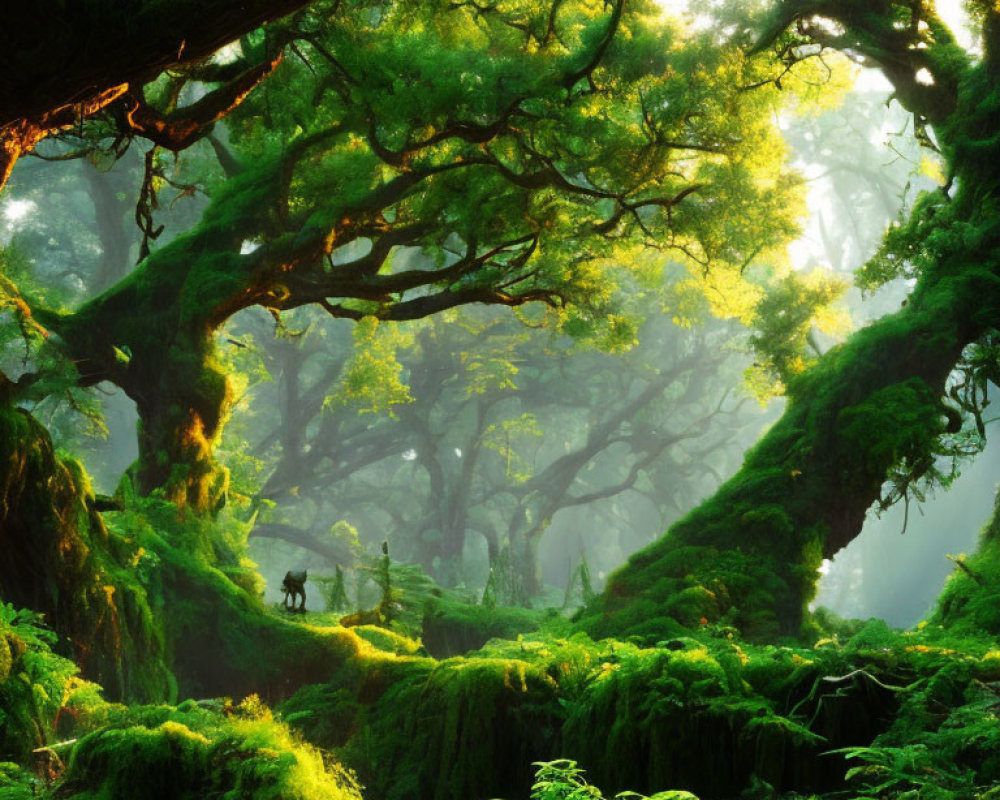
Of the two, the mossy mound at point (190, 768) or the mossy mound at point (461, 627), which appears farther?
the mossy mound at point (461, 627)

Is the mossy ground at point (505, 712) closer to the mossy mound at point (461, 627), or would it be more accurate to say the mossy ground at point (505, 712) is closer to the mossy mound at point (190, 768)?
the mossy mound at point (190, 768)

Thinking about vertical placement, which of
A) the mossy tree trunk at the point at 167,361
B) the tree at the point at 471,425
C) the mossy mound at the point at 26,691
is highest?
the tree at the point at 471,425

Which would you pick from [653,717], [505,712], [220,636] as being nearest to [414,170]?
[220,636]

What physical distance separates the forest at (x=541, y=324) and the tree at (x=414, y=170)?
58mm

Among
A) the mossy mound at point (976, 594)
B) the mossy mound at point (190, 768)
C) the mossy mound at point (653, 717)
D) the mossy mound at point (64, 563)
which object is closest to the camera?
the mossy mound at point (190, 768)

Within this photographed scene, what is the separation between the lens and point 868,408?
9.11 m

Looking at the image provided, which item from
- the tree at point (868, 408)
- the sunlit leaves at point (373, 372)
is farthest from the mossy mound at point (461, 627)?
the tree at point (868, 408)

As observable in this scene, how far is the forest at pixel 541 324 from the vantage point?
3.67 m

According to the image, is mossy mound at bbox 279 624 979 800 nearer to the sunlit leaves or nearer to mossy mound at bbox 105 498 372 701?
mossy mound at bbox 105 498 372 701

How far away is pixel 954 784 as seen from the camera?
8.96 ft

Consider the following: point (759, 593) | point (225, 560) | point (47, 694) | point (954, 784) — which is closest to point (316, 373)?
point (225, 560)

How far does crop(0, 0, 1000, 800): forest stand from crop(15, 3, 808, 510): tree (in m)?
0.06

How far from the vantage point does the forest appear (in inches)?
145

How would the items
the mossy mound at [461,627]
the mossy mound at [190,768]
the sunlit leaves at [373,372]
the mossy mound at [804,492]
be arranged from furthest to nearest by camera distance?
the sunlit leaves at [373,372]
the mossy mound at [461,627]
the mossy mound at [804,492]
the mossy mound at [190,768]
